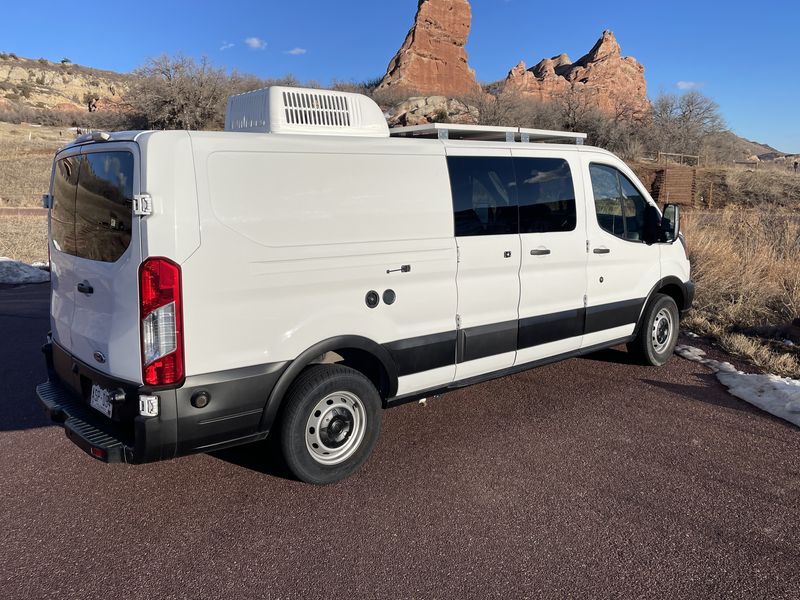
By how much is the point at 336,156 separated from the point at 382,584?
2.45 metres

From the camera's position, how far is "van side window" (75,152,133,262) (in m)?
3.33

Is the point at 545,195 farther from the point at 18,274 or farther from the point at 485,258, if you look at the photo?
the point at 18,274

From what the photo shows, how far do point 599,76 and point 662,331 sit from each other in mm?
95278

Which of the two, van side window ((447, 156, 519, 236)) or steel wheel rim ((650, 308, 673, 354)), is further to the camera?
steel wheel rim ((650, 308, 673, 354))

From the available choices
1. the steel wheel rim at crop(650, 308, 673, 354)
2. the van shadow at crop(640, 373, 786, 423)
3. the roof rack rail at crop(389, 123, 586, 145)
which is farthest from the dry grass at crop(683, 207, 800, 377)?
the roof rack rail at crop(389, 123, 586, 145)

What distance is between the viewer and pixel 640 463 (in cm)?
426

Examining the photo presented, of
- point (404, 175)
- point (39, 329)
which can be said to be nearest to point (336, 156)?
point (404, 175)

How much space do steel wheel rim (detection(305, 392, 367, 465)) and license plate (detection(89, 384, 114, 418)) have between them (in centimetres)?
113

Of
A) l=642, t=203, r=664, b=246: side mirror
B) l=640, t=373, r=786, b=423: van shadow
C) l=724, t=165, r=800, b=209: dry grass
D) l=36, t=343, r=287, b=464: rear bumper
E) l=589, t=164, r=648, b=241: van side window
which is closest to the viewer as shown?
l=36, t=343, r=287, b=464: rear bumper

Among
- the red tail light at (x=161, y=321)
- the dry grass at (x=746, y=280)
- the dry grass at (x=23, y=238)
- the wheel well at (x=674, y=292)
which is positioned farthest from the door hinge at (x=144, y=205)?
the dry grass at (x=23, y=238)

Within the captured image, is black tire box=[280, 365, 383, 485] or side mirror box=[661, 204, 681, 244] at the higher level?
side mirror box=[661, 204, 681, 244]

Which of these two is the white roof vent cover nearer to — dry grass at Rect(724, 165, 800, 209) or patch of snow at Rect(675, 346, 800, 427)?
patch of snow at Rect(675, 346, 800, 427)

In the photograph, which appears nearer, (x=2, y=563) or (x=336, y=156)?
(x=2, y=563)

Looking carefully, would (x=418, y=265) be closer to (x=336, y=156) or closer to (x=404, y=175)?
(x=404, y=175)
